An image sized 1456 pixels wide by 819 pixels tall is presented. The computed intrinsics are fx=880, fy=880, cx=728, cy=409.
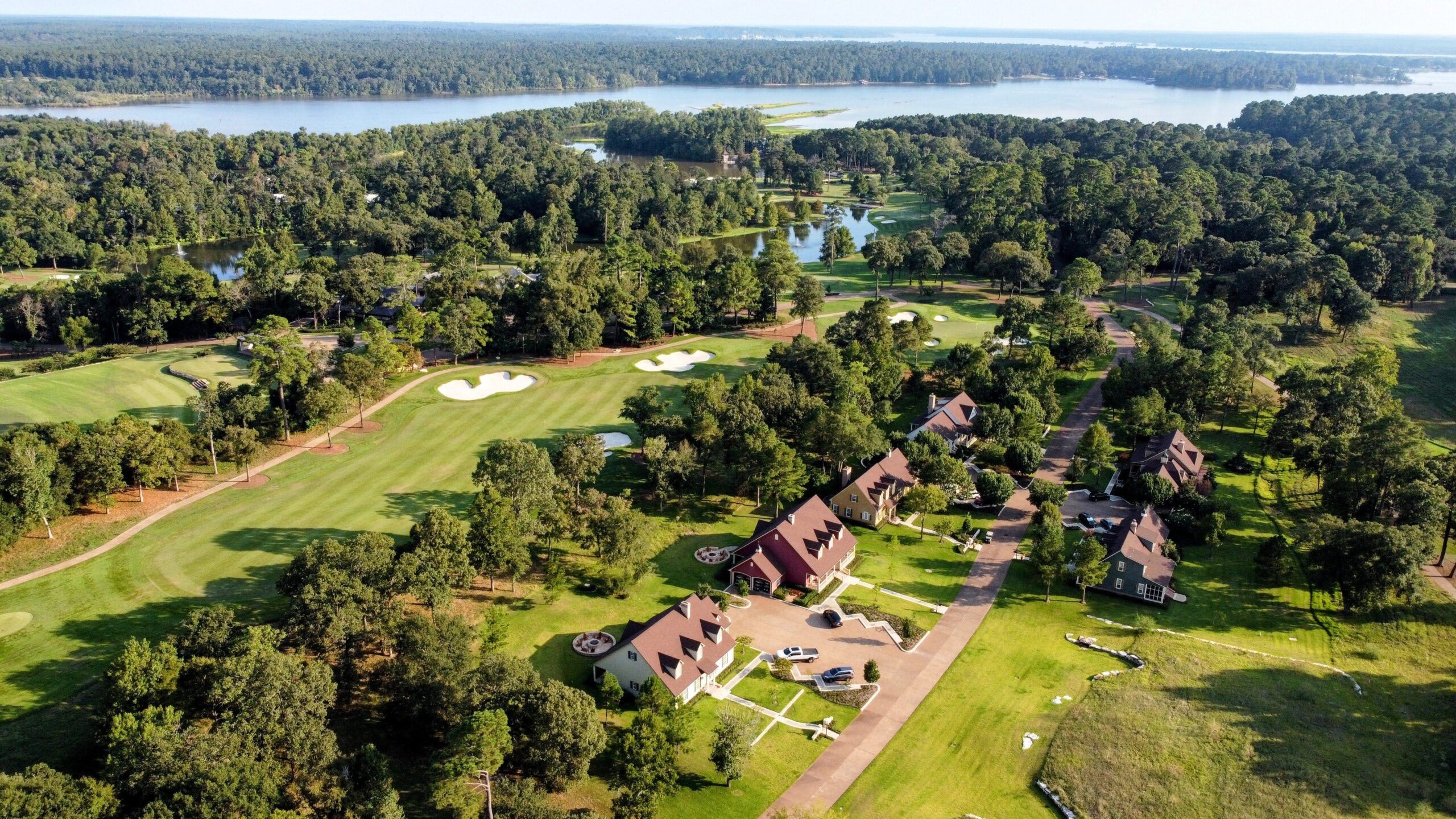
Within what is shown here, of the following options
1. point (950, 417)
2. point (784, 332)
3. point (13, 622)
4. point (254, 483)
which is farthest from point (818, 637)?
point (784, 332)

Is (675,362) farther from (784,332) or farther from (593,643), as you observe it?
(593,643)

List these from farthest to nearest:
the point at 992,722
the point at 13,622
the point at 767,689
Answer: the point at 13,622 < the point at 767,689 < the point at 992,722

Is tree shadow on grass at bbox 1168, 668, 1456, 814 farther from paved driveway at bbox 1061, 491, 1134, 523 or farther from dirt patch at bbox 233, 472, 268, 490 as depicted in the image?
dirt patch at bbox 233, 472, 268, 490

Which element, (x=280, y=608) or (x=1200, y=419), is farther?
(x=1200, y=419)

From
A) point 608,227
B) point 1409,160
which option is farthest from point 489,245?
point 1409,160

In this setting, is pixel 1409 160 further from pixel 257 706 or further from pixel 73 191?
pixel 73 191
